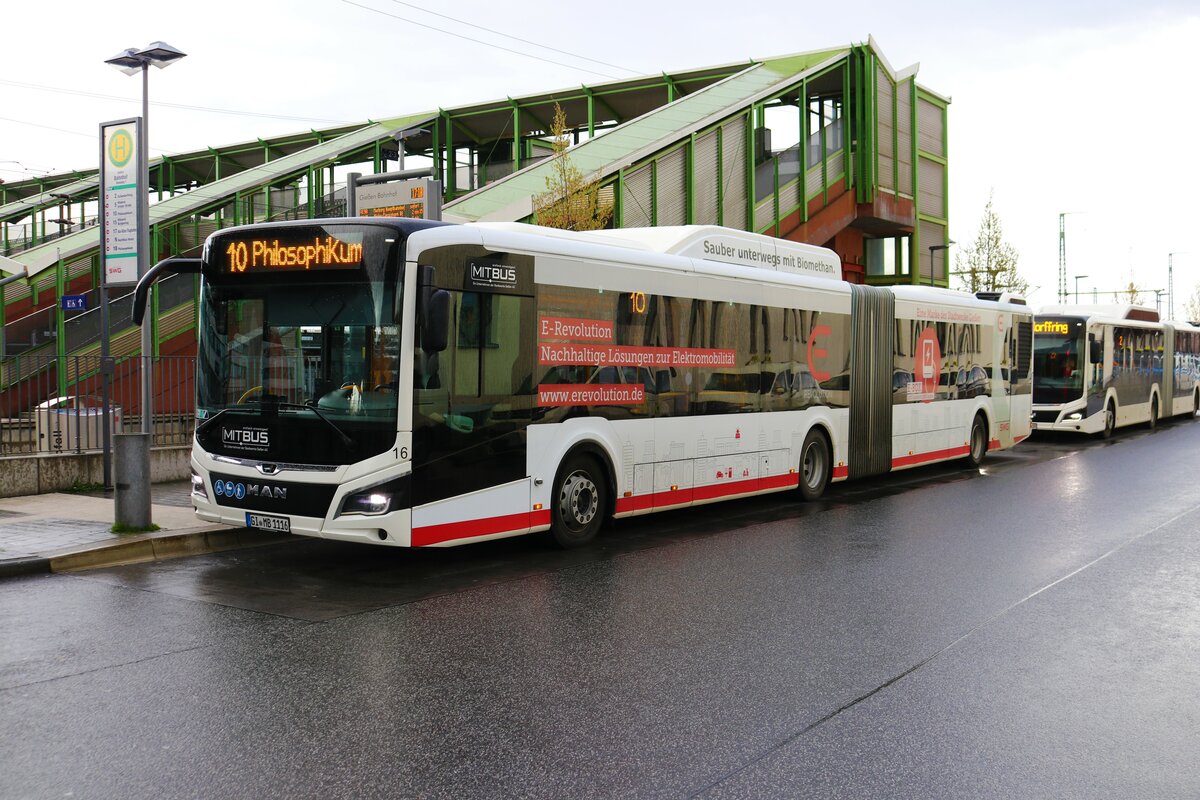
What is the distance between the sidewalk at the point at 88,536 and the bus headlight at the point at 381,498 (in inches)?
92.1

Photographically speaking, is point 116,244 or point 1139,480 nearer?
point 116,244

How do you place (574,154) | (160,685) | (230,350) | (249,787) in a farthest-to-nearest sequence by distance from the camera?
(574,154) → (230,350) → (160,685) → (249,787)

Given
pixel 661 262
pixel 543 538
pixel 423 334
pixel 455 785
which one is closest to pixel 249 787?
pixel 455 785

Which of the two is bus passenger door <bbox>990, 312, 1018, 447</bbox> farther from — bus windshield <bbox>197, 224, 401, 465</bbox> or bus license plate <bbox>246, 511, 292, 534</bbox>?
bus license plate <bbox>246, 511, 292, 534</bbox>

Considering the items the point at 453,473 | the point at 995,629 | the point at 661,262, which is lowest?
the point at 995,629

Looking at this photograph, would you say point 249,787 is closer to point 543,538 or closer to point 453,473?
point 453,473

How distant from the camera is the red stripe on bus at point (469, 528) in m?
8.69

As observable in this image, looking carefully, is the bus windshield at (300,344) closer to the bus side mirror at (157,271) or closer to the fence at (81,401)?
the bus side mirror at (157,271)

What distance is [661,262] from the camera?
11.3m

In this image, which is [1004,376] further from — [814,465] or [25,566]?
[25,566]

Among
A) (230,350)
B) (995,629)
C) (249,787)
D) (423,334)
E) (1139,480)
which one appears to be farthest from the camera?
(1139,480)

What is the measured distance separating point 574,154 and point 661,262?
59.3 feet

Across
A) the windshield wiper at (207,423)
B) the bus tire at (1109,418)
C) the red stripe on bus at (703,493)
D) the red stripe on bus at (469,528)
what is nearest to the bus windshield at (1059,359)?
the bus tire at (1109,418)

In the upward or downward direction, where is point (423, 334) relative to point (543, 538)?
upward
